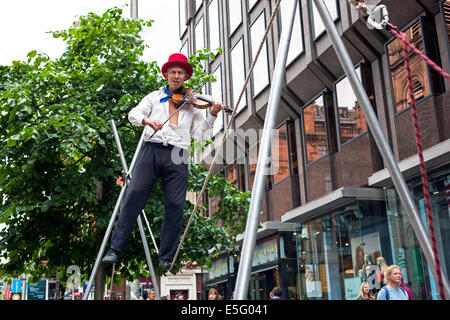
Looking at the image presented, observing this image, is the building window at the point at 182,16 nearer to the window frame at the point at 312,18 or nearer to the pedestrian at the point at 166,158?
the window frame at the point at 312,18

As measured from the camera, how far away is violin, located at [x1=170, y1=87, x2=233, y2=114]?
4777mm

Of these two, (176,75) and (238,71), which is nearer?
(176,75)

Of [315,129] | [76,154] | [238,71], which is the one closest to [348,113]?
[315,129]

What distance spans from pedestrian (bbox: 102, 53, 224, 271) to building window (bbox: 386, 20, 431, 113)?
10088 millimetres

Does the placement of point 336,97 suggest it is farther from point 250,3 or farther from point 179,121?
point 179,121

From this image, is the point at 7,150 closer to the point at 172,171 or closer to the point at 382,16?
the point at 172,171

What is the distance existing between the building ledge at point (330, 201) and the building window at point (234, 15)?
9908 millimetres

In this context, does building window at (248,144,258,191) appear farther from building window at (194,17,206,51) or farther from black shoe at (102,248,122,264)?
black shoe at (102,248,122,264)

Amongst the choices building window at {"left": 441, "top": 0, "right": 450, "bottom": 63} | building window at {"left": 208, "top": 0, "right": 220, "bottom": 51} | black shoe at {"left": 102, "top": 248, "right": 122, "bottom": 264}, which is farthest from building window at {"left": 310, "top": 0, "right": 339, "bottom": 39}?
black shoe at {"left": 102, "top": 248, "right": 122, "bottom": 264}

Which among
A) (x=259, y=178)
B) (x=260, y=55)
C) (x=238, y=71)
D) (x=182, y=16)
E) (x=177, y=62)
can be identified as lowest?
(x=259, y=178)

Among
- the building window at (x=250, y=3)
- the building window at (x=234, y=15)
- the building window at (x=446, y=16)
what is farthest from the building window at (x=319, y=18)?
the building window at (x=234, y=15)

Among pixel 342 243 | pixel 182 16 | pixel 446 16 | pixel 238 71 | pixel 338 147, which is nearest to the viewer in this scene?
pixel 446 16

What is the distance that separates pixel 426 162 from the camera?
42.0ft

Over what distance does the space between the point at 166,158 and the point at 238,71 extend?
19680 millimetres
